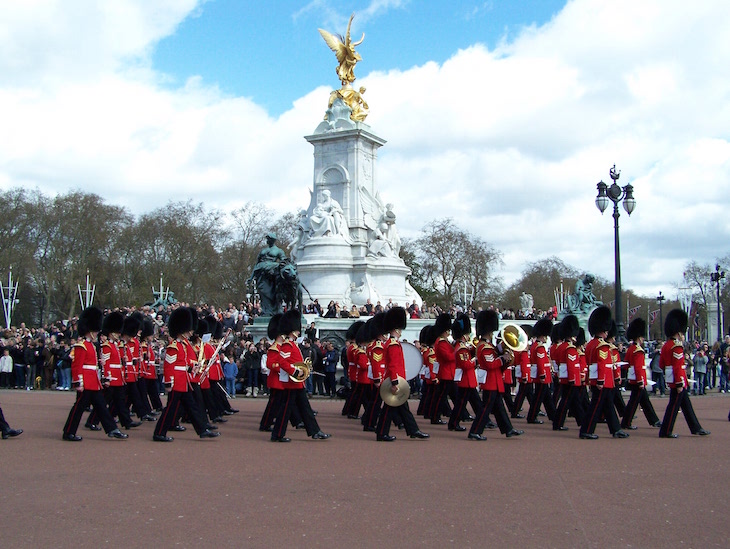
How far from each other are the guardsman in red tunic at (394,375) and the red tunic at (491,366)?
1135 millimetres

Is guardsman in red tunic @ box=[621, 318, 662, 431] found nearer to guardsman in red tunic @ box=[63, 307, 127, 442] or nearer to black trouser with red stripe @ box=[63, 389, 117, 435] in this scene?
guardsman in red tunic @ box=[63, 307, 127, 442]

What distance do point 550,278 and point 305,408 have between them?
73.6m

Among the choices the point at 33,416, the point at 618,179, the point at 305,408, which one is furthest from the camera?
the point at 618,179

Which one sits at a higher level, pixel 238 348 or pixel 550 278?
pixel 550 278

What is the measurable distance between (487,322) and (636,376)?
7.62 ft

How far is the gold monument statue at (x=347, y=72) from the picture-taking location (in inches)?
1478

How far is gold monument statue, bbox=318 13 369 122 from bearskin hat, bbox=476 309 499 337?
85.0 feet

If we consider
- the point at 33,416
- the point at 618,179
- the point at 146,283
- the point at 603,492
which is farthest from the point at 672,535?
the point at 146,283

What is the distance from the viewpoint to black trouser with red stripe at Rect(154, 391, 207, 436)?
11625 millimetres

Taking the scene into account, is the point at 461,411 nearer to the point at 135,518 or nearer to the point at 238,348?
the point at 135,518

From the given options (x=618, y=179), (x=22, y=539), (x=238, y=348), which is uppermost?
(x=618, y=179)

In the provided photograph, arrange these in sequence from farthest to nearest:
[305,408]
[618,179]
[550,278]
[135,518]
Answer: [550,278] < [618,179] < [305,408] < [135,518]

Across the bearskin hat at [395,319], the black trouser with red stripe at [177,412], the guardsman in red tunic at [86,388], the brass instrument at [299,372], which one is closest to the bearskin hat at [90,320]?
the guardsman in red tunic at [86,388]

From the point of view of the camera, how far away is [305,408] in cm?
1157
